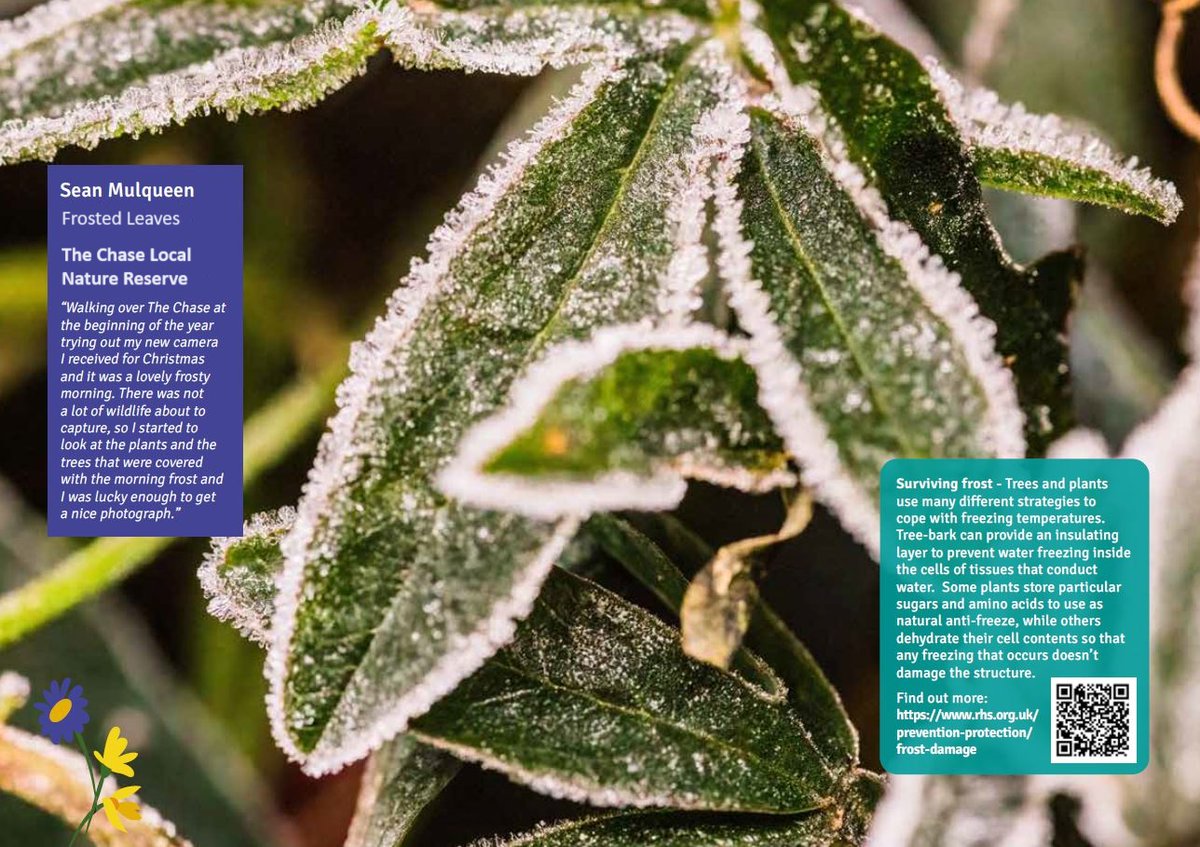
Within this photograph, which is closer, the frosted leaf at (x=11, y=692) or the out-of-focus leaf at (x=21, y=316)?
the frosted leaf at (x=11, y=692)

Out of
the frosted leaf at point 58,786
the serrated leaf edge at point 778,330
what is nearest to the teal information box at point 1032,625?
the serrated leaf edge at point 778,330

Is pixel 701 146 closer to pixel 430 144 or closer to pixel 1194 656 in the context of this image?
pixel 1194 656

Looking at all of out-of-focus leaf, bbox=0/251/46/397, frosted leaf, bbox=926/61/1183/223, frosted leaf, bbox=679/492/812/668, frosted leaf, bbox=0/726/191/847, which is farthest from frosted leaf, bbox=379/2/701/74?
out-of-focus leaf, bbox=0/251/46/397

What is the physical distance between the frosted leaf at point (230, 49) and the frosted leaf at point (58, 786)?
38 cm

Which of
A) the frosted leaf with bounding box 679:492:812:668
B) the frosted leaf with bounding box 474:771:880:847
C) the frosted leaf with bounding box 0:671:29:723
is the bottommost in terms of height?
the frosted leaf with bounding box 0:671:29:723

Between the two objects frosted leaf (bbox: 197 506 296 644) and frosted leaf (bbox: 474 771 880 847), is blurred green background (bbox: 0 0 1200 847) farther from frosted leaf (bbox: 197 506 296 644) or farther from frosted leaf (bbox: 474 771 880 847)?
frosted leaf (bbox: 197 506 296 644)

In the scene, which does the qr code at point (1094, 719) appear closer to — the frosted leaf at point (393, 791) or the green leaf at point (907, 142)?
the green leaf at point (907, 142)

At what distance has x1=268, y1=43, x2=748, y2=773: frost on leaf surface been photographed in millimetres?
515

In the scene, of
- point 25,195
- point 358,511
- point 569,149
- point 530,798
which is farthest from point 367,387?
point 25,195

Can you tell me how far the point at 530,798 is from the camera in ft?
2.54

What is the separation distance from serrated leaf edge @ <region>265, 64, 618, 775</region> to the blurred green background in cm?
28

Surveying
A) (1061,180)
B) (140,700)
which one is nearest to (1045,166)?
(1061,180)

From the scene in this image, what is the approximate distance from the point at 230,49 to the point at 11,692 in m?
0.47

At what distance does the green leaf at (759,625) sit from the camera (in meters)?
0.67
